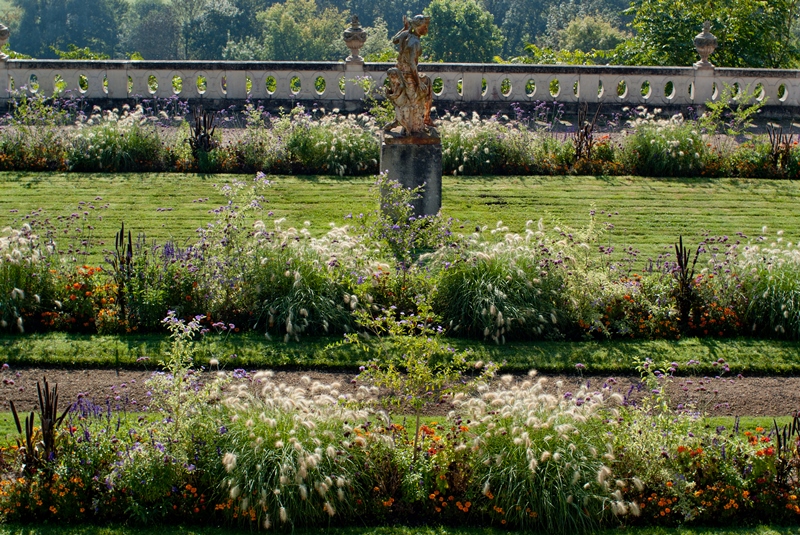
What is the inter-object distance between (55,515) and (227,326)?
11.8 ft

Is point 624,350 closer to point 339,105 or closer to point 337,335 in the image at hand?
point 337,335

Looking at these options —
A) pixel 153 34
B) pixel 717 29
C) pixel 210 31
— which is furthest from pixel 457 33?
pixel 717 29

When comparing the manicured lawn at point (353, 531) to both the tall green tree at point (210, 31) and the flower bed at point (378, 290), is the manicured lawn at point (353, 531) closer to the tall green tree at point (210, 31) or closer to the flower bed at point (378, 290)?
the flower bed at point (378, 290)

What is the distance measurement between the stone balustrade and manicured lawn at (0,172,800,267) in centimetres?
528

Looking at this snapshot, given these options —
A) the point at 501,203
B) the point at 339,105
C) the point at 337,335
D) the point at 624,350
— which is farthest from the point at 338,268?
the point at 339,105

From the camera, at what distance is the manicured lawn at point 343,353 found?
9992mm

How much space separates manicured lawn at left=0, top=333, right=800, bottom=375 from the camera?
9.99 meters

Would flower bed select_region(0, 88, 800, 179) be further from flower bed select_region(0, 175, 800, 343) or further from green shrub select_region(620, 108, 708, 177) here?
flower bed select_region(0, 175, 800, 343)

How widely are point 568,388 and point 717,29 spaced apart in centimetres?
2261

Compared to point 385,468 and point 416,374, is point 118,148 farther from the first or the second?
point 385,468

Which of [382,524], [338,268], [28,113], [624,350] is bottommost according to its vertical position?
[382,524]

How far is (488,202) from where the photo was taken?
617 inches

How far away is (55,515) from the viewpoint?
7.41m

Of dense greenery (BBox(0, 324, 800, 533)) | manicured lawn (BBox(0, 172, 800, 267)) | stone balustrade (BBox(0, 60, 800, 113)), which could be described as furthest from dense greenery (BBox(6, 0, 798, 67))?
dense greenery (BBox(0, 324, 800, 533))
